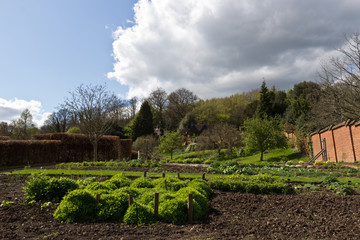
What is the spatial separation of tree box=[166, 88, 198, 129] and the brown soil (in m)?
46.9

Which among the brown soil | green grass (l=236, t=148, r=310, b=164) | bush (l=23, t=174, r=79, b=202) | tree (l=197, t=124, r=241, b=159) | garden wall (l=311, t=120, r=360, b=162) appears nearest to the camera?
the brown soil

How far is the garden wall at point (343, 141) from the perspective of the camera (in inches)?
599

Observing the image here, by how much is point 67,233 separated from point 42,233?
0.50m

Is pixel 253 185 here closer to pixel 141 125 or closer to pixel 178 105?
pixel 141 125

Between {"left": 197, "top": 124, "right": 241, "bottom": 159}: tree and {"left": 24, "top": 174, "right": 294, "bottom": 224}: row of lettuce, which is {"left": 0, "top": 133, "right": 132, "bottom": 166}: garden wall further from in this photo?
{"left": 24, "top": 174, "right": 294, "bottom": 224}: row of lettuce

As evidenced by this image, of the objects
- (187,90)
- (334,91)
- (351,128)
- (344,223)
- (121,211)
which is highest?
(187,90)

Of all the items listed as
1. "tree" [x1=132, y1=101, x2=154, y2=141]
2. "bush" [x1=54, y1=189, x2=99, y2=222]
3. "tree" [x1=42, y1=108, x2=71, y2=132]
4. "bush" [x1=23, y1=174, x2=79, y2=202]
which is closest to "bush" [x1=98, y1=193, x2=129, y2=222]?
"bush" [x1=54, y1=189, x2=99, y2=222]

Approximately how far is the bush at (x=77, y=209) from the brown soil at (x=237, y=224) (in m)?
0.19

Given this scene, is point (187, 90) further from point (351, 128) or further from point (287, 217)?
point (287, 217)

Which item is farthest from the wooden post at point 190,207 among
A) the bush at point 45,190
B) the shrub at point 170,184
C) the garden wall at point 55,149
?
the garden wall at point 55,149

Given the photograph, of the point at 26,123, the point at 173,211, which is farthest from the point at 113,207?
the point at 26,123

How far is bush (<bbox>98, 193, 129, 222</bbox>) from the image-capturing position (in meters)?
5.32

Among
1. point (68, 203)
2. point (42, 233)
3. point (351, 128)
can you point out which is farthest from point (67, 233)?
point (351, 128)

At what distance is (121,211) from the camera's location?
212 inches
